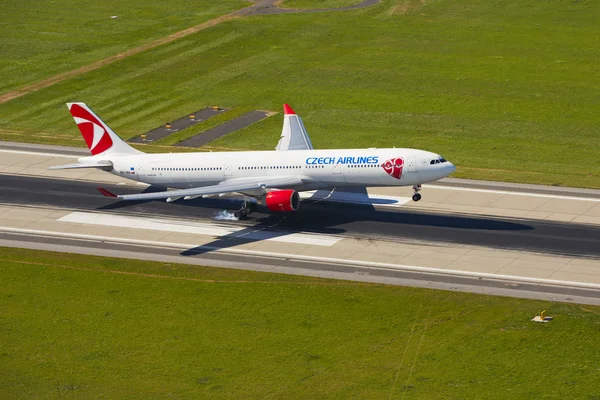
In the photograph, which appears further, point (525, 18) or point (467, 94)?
point (525, 18)

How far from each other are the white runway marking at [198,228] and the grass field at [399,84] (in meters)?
20.1

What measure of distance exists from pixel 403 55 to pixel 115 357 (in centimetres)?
7816

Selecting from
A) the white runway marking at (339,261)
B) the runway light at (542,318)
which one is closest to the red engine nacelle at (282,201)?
the white runway marking at (339,261)

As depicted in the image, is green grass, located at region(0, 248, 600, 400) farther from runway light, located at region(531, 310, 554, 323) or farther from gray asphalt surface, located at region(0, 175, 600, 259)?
gray asphalt surface, located at region(0, 175, 600, 259)

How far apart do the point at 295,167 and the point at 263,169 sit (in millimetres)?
2819

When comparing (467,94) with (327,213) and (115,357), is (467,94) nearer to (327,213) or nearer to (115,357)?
(327,213)

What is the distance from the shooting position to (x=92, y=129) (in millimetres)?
87625

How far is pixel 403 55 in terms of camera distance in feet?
428

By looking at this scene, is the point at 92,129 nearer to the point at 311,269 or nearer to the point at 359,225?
the point at 359,225

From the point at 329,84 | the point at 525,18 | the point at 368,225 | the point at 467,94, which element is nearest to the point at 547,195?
the point at 368,225

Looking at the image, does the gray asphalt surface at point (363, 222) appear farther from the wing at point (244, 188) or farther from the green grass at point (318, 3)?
the green grass at point (318, 3)

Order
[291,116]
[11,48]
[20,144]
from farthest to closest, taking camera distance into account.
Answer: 1. [11,48]
2. [20,144]
3. [291,116]

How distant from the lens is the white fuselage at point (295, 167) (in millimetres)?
79812

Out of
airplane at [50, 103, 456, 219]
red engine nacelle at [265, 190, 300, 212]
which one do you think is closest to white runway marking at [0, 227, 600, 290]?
airplane at [50, 103, 456, 219]
